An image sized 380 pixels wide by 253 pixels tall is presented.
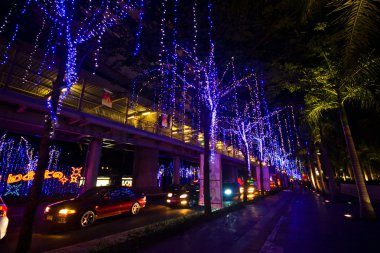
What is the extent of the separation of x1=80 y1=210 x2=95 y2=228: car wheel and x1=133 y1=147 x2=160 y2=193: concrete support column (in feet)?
49.8

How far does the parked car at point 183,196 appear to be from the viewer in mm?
15295

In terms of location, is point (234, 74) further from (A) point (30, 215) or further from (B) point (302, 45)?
(A) point (30, 215)

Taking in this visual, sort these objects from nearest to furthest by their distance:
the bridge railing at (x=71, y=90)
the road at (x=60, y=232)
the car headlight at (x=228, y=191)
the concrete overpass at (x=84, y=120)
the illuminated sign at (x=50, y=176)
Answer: the road at (x=60, y=232), the concrete overpass at (x=84, y=120), the bridge railing at (x=71, y=90), the illuminated sign at (x=50, y=176), the car headlight at (x=228, y=191)

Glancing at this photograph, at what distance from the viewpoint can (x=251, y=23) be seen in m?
10.4

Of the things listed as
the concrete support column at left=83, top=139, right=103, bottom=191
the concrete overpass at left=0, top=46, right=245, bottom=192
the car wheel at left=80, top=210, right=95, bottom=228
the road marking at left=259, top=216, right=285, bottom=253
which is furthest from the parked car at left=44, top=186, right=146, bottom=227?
the road marking at left=259, top=216, right=285, bottom=253

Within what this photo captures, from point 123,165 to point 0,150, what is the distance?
15.1 meters

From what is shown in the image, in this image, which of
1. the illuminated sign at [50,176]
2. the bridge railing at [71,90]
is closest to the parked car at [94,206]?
the bridge railing at [71,90]

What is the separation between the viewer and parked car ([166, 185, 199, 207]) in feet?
50.2

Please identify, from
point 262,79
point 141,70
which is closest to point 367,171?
point 262,79

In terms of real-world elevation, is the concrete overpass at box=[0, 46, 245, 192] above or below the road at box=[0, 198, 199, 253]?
above

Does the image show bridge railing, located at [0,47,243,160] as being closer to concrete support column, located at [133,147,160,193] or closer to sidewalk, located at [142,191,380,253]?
concrete support column, located at [133,147,160,193]

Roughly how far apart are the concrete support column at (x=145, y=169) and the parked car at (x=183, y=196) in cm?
957

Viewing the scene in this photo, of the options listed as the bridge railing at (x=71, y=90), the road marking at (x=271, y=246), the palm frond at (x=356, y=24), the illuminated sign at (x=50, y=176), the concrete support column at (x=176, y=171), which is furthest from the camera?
the concrete support column at (x=176, y=171)

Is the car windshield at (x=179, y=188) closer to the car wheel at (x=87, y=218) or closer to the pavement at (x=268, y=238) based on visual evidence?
the pavement at (x=268, y=238)
